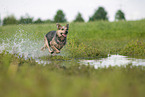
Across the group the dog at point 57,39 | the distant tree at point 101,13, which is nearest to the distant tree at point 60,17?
the distant tree at point 101,13

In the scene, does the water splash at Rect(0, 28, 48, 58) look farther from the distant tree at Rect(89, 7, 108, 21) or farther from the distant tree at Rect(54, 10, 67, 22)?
the distant tree at Rect(89, 7, 108, 21)

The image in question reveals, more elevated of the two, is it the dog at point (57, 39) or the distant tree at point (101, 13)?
the distant tree at point (101, 13)

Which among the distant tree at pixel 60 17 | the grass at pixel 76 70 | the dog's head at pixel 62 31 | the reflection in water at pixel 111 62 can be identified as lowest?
the reflection in water at pixel 111 62

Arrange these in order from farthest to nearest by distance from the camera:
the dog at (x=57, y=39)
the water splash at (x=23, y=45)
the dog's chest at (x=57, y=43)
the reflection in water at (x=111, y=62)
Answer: the water splash at (x=23, y=45), the dog's chest at (x=57, y=43), the dog at (x=57, y=39), the reflection in water at (x=111, y=62)

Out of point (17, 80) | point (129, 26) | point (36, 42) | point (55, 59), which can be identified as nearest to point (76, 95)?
point (17, 80)

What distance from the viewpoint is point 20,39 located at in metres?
14.2

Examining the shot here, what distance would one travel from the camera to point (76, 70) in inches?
286

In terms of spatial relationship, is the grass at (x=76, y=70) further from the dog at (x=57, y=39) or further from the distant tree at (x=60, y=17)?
the distant tree at (x=60, y=17)

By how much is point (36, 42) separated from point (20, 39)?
122cm

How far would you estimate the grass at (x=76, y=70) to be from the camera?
107 inches

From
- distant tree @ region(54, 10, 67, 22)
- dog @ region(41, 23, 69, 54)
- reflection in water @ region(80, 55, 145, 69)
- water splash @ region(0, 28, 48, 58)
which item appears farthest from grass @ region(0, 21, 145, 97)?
distant tree @ region(54, 10, 67, 22)

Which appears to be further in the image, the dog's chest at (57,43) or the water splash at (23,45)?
the water splash at (23,45)

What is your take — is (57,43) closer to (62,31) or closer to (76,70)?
(62,31)

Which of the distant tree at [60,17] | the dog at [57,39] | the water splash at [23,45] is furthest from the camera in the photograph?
the distant tree at [60,17]
